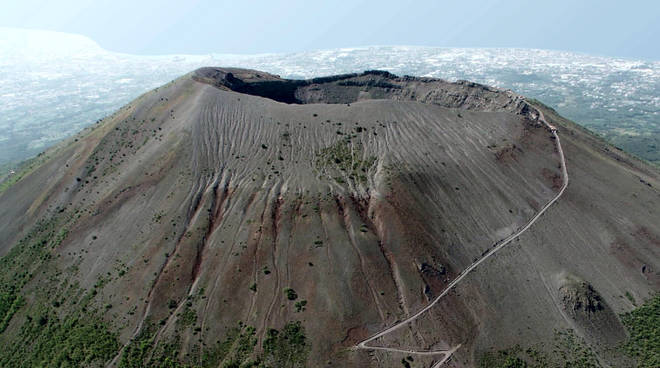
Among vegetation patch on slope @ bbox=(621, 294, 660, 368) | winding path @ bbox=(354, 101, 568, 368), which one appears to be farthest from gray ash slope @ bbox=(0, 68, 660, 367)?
vegetation patch on slope @ bbox=(621, 294, 660, 368)

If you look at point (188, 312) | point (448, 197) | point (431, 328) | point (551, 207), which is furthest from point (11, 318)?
point (551, 207)

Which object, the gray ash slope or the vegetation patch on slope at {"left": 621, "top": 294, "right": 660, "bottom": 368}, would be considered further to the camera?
the gray ash slope

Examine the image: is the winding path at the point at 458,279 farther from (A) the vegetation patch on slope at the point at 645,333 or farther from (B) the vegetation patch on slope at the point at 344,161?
(B) the vegetation patch on slope at the point at 344,161

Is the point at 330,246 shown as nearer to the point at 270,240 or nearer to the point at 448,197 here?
the point at 270,240

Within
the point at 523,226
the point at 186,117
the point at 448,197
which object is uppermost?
the point at 186,117

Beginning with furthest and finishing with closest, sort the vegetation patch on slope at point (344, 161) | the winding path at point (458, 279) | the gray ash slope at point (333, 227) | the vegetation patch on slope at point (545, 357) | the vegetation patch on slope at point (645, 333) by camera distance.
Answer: the vegetation patch on slope at point (344, 161) < the gray ash slope at point (333, 227) < the vegetation patch on slope at point (645, 333) < the vegetation patch on slope at point (545, 357) < the winding path at point (458, 279)

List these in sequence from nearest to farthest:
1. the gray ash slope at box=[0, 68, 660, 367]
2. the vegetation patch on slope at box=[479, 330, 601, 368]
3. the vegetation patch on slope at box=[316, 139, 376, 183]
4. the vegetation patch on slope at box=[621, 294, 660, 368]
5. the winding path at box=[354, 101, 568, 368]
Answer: the winding path at box=[354, 101, 568, 368] → the vegetation patch on slope at box=[479, 330, 601, 368] → the vegetation patch on slope at box=[621, 294, 660, 368] → the gray ash slope at box=[0, 68, 660, 367] → the vegetation patch on slope at box=[316, 139, 376, 183]

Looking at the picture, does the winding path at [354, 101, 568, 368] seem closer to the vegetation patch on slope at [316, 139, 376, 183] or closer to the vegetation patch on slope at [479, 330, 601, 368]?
the vegetation patch on slope at [479, 330, 601, 368]

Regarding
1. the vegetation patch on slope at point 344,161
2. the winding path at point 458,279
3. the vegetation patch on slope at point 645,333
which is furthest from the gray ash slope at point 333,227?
the vegetation patch on slope at point 645,333
